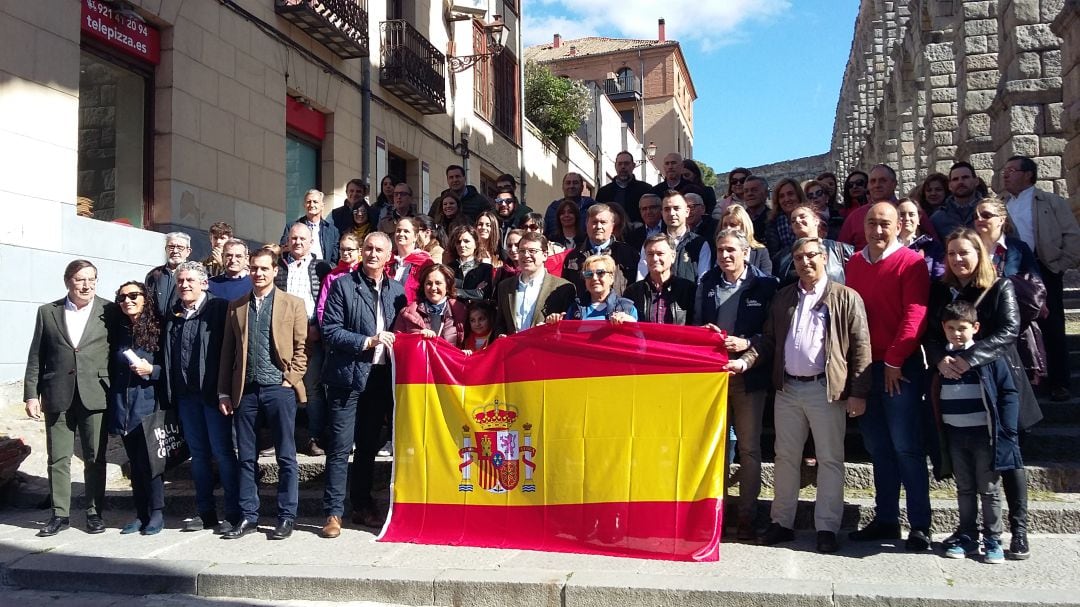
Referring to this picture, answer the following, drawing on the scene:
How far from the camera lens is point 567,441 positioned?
18.5 ft

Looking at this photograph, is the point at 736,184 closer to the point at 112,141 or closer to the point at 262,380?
the point at 262,380

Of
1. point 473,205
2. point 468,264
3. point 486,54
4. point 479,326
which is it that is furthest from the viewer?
point 486,54

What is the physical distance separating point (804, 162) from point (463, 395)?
4750cm

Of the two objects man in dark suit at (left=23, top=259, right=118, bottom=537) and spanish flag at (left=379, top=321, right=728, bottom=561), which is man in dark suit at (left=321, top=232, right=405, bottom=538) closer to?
spanish flag at (left=379, top=321, right=728, bottom=561)

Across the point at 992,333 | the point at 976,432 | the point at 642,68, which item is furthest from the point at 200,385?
the point at 642,68

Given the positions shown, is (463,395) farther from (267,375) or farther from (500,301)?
(267,375)

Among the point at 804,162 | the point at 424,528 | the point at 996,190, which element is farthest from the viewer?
the point at 804,162

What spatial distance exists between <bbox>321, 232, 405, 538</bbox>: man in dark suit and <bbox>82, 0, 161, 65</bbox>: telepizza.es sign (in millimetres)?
Result: 5482

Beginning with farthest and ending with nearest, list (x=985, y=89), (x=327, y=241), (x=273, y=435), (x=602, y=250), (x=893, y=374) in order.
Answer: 1. (x=985, y=89)
2. (x=327, y=241)
3. (x=602, y=250)
4. (x=273, y=435)
5. (x=893, y=374)

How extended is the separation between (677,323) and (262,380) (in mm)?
2738

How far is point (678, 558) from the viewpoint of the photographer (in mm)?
5172

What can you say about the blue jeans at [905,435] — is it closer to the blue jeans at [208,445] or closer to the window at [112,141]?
the blue jeans at [208,445]

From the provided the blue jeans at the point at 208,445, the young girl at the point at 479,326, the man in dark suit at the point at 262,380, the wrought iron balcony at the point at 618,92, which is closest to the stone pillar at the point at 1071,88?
the young girl at the point at 479,326

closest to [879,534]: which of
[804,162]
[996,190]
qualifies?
[996,190]
